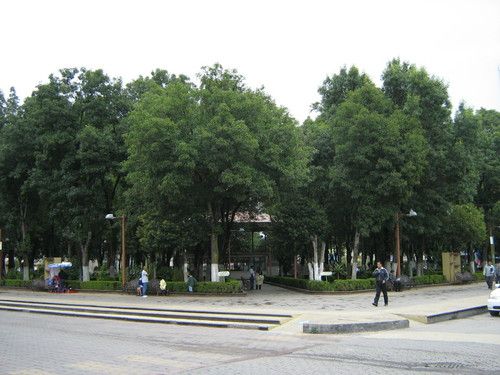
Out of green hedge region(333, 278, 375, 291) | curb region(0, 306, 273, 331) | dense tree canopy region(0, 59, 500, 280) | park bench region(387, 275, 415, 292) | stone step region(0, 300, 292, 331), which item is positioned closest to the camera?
curb region(0, 306, 273, 331)

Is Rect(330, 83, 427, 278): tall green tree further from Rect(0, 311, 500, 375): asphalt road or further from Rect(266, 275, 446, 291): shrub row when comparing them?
Rect(0, 311, 500, 375): asphalt road

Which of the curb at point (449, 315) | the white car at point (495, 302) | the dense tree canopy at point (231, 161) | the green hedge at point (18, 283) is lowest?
the green hedge at point (18, 283)

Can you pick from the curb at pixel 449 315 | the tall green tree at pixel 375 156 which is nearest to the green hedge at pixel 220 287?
the tall green tree at pixel 375 156

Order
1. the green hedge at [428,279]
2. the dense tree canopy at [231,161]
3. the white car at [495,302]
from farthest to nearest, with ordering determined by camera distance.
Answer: the green hedge at [428,279]
the dense tree canopy at [231,161]
the white car at [495,302]

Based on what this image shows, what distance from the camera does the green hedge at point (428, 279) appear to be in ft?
119

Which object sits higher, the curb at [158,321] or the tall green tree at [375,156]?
the tall green tree at [375,156]

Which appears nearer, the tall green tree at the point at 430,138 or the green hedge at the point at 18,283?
the tall green tree at the point at 430,138

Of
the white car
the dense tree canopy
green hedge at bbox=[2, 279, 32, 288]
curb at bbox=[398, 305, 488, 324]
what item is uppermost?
the dense tree canopy

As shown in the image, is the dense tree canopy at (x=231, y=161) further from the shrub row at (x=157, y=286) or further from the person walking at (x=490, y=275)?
the person walking at (x=490, y=275)

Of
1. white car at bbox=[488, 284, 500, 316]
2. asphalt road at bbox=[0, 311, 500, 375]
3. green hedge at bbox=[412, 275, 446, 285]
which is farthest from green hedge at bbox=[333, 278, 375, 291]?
asphalt road at bbox=[0, 311, 500, 375]

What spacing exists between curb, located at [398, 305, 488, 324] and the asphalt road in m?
0.48

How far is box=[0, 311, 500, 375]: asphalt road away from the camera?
9.51 m

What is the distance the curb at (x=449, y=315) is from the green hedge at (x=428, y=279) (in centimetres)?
1650

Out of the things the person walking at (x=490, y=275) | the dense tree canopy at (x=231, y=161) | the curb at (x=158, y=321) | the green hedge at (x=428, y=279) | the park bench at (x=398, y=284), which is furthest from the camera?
the green hedge at (x=428, y=279)
